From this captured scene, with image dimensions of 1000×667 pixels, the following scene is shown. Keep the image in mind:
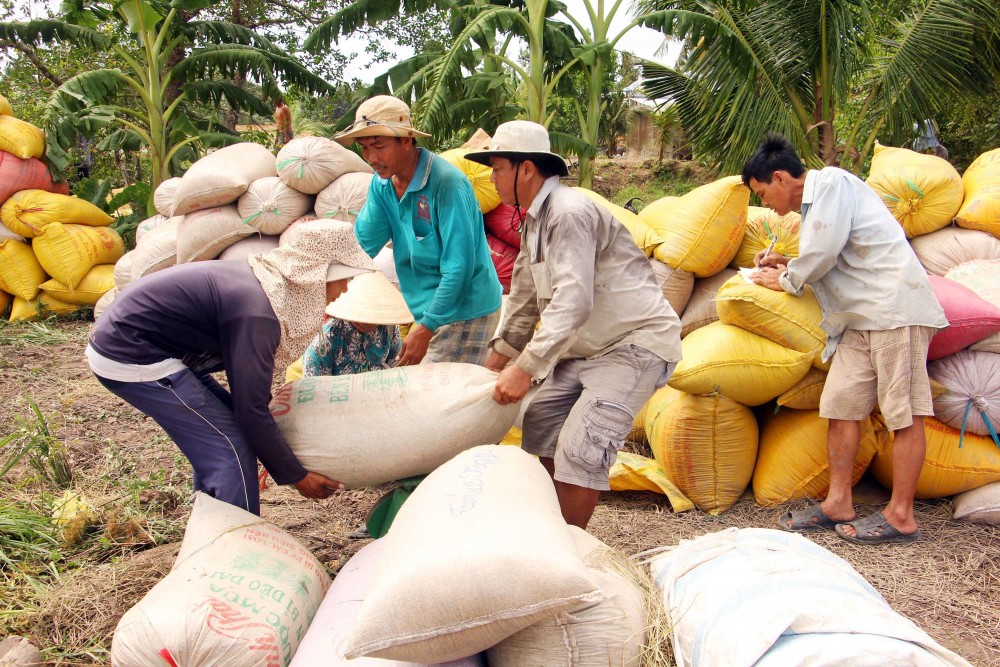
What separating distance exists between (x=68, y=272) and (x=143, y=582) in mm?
5464

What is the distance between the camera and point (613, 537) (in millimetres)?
3102

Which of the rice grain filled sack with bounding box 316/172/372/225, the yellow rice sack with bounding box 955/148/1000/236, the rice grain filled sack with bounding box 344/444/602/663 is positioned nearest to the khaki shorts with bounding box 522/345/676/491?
the rice grain filled sack with bounding box 344/444/602/663

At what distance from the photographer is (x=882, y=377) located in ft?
9.66

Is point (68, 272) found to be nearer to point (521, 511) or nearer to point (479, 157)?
point (479, 157)

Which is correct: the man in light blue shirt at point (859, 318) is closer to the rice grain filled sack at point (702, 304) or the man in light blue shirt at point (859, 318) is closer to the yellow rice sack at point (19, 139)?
the rice grain filled sack at point (702, 304)

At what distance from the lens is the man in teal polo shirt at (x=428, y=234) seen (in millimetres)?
2883

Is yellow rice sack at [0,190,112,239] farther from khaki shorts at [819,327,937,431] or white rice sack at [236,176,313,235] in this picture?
khaki shorts at [819,327,937,431]

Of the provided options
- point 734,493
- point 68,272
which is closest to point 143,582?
point 734,493

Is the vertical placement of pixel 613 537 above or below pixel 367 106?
below

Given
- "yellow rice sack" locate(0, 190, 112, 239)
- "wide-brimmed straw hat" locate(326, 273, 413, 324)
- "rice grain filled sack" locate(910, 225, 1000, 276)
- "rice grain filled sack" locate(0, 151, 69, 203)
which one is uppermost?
"rice grain filled sack" locate(910, 225, 1000, 276)

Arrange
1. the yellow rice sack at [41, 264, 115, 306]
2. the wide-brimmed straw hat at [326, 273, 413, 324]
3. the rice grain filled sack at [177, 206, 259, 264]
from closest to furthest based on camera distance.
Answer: the wide-brimmed straw hat at [326, 273, 413, 324]
the rice grain filled sack at [177, 206, 259, 264]
the yellow rice sack at [41, 264, 115, 306]

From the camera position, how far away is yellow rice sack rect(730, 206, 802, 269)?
376cm

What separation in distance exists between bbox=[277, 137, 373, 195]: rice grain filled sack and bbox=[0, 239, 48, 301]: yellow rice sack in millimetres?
3428

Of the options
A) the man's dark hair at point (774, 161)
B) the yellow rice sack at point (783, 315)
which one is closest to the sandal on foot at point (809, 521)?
the yellow rice sack at point (783, 315)
